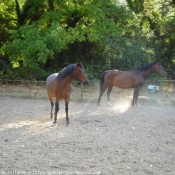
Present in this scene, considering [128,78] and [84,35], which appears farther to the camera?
[84,35]

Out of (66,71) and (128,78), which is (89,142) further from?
(128,78)

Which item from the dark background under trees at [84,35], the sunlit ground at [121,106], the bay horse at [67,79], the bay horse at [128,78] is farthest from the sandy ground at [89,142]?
the dark background under trees at [84,35]

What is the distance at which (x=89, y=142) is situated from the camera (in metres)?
5.18

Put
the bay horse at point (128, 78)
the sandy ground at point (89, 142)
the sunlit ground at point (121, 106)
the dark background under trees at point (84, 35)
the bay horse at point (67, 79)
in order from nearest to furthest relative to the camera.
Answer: the sandy ground at point (89, 142) → the bay horse at point (67, 79) → the sunlit ground at point (121, 106) → the bay horse at point (128, 78) → the dark background under trees at point (84, 35)

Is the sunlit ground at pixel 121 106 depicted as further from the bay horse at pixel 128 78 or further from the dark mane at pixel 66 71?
the dark mane at pixel 66 71

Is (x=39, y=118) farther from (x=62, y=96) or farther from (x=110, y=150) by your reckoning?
(x=110, y=150)

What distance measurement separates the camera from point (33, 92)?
11461 millimetres

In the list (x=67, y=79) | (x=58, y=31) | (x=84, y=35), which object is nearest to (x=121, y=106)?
(x=67, y=79)

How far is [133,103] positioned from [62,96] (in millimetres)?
3647

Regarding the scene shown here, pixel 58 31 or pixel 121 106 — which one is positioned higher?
pixel 58 31

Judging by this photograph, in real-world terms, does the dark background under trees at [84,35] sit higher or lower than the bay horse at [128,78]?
higher

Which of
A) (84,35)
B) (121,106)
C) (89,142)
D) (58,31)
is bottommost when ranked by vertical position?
(89,142)

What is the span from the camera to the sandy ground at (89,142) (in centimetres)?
398

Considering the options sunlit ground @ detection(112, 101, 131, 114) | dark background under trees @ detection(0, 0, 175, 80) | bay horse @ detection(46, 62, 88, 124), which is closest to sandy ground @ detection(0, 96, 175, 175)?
sunlit ground @ detection(112, 101, 131, 114)
